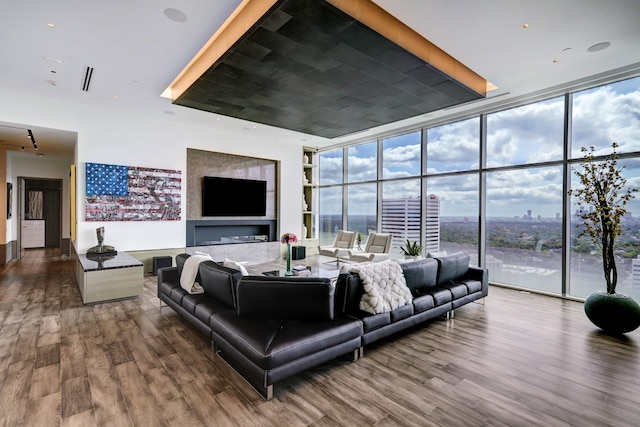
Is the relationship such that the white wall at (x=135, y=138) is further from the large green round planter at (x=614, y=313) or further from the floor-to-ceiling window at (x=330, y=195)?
the large green round planter at (x=614, y=313)

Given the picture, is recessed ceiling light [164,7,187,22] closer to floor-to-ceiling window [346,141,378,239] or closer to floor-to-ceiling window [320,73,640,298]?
floor-to-ceiling window [320,73,640,298]

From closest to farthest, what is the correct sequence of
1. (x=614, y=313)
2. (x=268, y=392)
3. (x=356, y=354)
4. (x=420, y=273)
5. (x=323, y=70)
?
1. (x=268, y=392)
2. (x=356, y=354)
3. (x=614, y=313)
4. (x=420, y=273)
5. (x=323, y=70)

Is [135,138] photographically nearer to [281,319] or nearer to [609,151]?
[281,319]

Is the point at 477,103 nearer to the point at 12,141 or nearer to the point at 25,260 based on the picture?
the point at 12,141

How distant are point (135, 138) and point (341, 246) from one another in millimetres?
5393

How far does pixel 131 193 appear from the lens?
6.45 meters

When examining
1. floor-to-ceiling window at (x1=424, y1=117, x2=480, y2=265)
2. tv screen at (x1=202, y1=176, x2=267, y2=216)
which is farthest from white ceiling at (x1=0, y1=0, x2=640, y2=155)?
tv screen at (x1=202, y1=176, x2=267, y2=216)

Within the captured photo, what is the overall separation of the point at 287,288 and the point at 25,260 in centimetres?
918

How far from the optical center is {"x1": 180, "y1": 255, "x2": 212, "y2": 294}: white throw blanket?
12.0 feet

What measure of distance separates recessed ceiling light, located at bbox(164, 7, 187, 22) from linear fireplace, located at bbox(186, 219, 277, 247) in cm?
487

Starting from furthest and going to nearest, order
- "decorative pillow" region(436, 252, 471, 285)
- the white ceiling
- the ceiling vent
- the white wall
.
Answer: the white wall, the ceiling vent, "decorative pillow" region(436, 252, 471, 285), the white ceiling

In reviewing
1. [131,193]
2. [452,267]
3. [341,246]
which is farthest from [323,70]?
[341,246]

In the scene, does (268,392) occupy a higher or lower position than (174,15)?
lower

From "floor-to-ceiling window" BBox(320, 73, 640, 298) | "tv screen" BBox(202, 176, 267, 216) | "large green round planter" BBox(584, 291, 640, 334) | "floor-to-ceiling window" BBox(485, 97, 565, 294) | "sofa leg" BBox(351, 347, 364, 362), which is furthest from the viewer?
"tv screen" BBox(202, 176, 267, 216)
